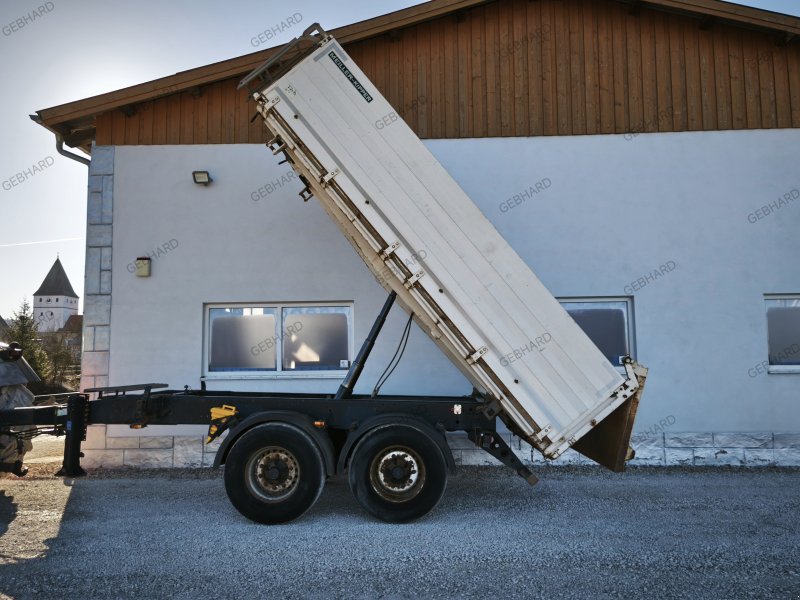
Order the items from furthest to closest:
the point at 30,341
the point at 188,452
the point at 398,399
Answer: the point at 30,341
the point at 188,452
the point at 398,399

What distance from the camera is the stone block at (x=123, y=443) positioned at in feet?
26.3

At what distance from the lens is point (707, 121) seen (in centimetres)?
841

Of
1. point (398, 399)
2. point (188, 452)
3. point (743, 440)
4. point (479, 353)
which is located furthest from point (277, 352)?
point (743, 440)

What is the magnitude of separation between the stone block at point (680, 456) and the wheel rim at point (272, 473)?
540 cm

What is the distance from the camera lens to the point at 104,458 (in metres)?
8.01

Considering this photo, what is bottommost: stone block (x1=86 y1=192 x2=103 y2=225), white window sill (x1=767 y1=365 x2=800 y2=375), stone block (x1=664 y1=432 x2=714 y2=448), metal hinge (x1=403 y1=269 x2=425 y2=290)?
stone block (x1=664 y1=432 x2=714 y2=448)

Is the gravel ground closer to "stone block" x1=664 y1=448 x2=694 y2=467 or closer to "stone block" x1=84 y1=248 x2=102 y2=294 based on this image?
"stone block" x1=664 y1=448 x2=694 y2=467

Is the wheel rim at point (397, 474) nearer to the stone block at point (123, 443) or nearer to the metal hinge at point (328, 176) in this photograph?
the metal hinge at point (328, 176)

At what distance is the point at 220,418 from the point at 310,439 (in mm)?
945

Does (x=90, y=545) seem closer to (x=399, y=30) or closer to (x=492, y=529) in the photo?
(x=492, y=529)

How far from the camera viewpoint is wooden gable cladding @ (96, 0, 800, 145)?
27.7ft

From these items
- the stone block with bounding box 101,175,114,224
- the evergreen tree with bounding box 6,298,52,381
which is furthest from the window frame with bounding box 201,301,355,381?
the evergreen tree with bounding box 6,298,52,381

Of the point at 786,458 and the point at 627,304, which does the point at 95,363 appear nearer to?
the point at 627,304

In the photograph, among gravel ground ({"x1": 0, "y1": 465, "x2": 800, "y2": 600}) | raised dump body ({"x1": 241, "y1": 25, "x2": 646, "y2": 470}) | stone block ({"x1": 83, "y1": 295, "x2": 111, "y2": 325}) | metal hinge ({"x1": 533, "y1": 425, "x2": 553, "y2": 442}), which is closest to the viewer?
gravel ground ({"x1": 0, "y1": 465, "x2": 800, "y2": 600})
